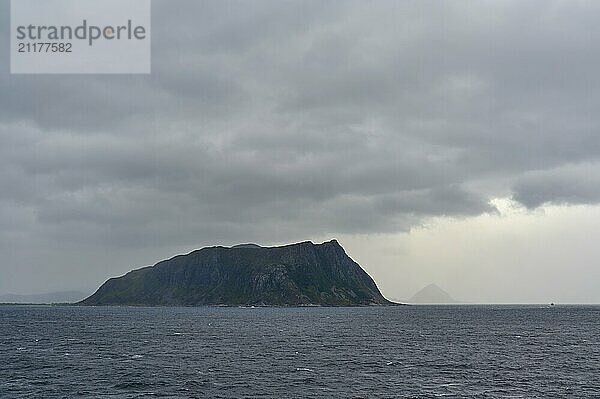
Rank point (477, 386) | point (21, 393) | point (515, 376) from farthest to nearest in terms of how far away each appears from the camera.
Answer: point (515, 376), point (477, 386), point (21, 393)

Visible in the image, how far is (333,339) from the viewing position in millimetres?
166375

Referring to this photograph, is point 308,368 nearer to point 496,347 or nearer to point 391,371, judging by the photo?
point 391,371

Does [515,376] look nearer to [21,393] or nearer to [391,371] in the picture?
[391,371]

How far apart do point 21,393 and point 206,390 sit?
88.4 ft

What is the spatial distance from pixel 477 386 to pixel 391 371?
17.9 metres

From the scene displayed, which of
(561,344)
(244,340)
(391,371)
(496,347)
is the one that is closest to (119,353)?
(244,340)

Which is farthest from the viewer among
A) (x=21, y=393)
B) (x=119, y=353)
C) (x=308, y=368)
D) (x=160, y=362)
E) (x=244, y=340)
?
(x=244, y=340)

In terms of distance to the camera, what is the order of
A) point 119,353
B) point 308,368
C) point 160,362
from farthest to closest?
point 119,353 → point 160,362 → point 308,368

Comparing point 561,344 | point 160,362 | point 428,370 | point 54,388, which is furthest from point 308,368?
point 561,344

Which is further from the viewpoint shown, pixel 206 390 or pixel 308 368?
pixel 308 368

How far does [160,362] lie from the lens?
113 metres

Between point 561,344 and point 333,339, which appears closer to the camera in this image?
point 561,344

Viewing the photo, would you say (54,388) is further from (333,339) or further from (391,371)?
(333,339)

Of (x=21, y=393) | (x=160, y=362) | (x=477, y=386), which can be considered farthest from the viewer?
(x=160, y=362)
